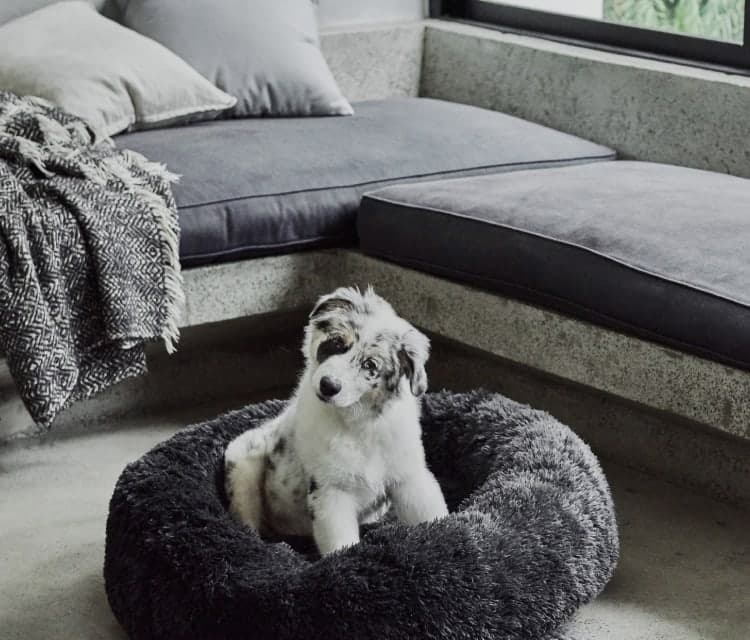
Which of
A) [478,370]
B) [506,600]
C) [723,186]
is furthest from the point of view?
[478,370]

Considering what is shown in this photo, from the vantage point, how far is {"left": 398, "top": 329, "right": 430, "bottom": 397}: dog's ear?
204 centimetres

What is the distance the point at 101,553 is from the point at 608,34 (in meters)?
2.21

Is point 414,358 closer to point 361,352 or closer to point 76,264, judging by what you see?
point 361,352

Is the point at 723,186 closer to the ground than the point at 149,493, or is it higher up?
higher up

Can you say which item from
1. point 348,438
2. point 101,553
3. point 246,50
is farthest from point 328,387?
point 246,50

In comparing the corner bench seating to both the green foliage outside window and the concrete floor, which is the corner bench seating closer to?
the concrete floor

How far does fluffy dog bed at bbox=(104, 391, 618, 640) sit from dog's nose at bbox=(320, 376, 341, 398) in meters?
0.22

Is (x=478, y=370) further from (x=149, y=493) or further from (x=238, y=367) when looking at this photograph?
(x=149, y=493)

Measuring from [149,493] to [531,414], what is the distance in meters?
0.75

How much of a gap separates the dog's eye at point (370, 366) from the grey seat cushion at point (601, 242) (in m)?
0.63

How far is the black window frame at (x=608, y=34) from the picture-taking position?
137 inches

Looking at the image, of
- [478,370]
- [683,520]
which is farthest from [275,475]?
[478,370]

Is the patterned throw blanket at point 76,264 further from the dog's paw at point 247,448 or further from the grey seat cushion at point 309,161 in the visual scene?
the dog's paw at point 247,448

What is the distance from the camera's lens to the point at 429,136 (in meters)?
3.35
